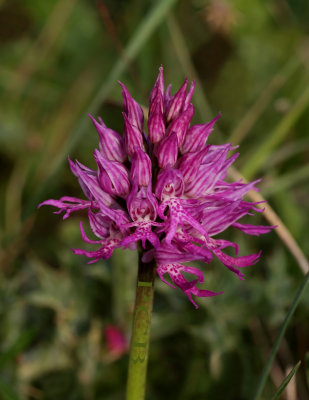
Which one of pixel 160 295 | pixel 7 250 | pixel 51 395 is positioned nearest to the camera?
pixel 51 395

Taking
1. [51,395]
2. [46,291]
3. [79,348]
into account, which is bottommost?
[51,395]

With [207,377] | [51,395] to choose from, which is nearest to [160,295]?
[207,377]

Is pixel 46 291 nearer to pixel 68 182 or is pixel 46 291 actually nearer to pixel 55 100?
Result: pixel 68 182

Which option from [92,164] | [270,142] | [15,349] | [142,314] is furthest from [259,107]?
[142,314]

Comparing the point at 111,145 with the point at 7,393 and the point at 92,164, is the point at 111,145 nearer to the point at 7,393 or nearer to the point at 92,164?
the point at 7,393

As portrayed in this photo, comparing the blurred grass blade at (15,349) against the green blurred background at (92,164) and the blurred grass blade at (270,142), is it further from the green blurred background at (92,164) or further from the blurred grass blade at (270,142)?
the blurred grass blade at (270,142)
